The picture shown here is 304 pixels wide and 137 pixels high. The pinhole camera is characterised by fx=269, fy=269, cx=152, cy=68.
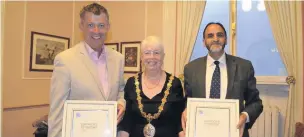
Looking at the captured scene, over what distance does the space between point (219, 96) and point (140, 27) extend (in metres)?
2.57

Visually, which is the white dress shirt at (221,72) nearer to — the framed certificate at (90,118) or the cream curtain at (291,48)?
the framed certificate at (90,118)

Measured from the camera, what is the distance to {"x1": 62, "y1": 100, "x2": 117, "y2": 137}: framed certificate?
62.1 inches

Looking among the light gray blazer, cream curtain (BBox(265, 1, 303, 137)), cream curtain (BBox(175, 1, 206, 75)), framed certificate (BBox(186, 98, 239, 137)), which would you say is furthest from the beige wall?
framed certificate (BBox(186, 98, 239, 137))

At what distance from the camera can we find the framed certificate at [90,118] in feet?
5.17

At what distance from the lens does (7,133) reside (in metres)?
3.34

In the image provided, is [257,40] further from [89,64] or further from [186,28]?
[89,64]

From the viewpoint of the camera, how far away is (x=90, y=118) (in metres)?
1.61

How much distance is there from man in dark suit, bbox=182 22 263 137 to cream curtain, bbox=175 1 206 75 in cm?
186

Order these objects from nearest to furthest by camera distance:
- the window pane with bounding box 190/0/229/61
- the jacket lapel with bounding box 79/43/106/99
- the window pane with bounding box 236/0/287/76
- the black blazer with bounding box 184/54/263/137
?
1. the jacket lapel with bounding box 79/43/106/99
2. the black blazer with bounding box 184/54/263/137
3. the window pane with bounding box 236/0/287/76
4. the window pane with bounding box 190/0/229/61

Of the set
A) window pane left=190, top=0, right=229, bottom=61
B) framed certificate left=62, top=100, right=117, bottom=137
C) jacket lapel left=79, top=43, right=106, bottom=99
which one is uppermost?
window pane left=190, top=0, right=229, bottom=61

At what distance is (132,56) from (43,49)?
1.31 metres

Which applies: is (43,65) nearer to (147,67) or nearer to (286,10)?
(147,67)

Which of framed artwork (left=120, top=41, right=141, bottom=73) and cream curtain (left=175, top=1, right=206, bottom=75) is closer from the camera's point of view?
cream curtain (left=175, top=1, right=206, bottom=75)

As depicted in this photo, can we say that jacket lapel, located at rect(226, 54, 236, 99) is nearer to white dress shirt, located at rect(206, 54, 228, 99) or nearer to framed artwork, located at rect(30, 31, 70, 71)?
white dress shirt, located at rect(206, 54, 228, 99)
